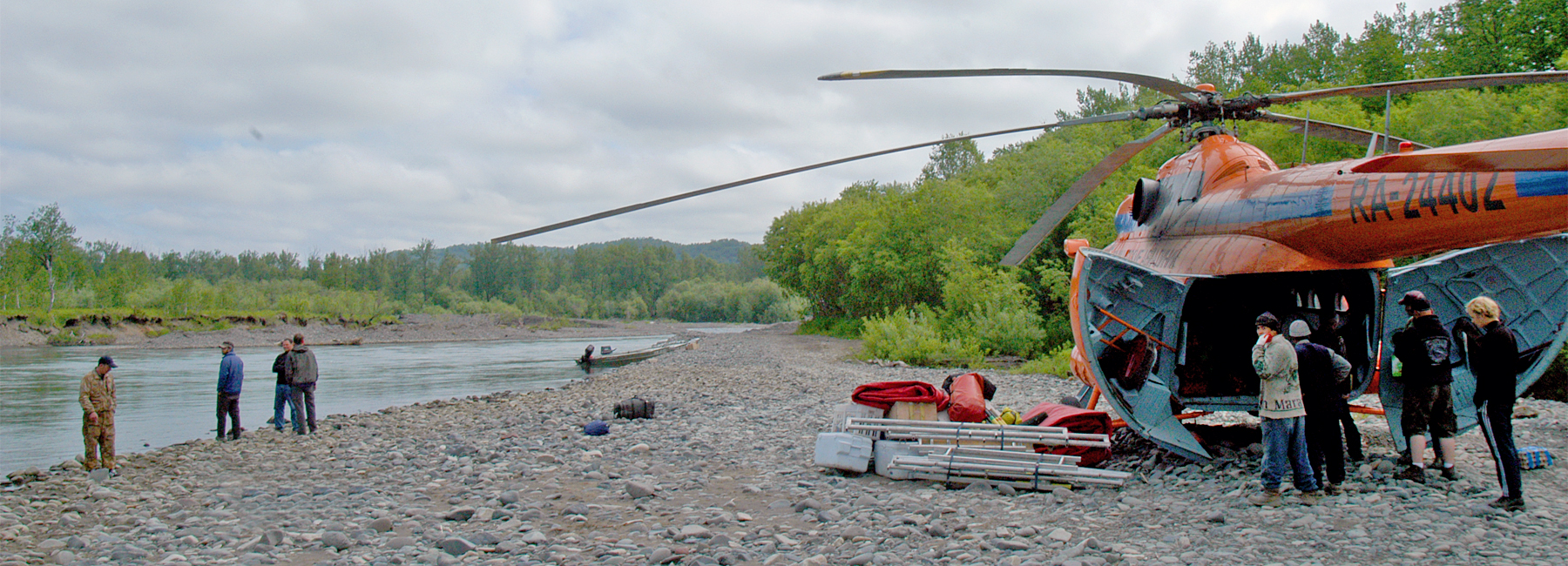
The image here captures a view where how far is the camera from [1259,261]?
267 inches

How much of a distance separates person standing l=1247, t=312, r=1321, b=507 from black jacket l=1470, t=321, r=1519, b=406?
1.14 meters

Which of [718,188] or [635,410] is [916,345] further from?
[718,188]

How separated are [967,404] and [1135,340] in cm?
183

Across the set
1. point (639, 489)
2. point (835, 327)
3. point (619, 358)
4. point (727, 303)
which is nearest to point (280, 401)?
point (639, 489)

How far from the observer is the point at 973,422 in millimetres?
8461

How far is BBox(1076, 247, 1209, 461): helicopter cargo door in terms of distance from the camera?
7379mm

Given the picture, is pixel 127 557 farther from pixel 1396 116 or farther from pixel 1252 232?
pixel 1396 116

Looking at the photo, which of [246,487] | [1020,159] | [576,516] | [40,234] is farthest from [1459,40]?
[40,234]

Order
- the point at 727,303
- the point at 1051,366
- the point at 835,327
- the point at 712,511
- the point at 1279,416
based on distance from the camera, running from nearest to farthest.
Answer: the point at 1279,416, the point at 712,511, the point at 1051,366, the point at 835,327, the point at 727,303

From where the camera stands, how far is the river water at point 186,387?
16172 mm

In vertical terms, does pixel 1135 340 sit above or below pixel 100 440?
above

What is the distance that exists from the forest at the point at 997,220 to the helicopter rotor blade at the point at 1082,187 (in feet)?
4.78

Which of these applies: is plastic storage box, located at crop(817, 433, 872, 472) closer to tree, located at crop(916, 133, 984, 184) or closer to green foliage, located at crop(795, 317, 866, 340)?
green foliage, located at crop(795, 317, 866, 340)

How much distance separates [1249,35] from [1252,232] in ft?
183
